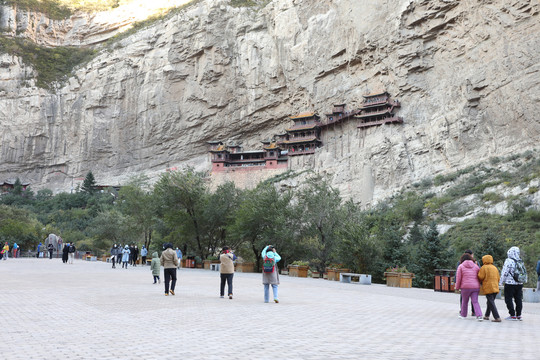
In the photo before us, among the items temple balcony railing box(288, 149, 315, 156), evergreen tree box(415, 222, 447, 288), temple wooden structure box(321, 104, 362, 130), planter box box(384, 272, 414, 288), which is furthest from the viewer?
temple balcony railing box(288, 149, 315, 156)

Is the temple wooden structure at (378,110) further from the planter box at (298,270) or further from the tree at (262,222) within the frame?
the planter box at (298,270)

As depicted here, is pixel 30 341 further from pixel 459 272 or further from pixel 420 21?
pixel 420 21

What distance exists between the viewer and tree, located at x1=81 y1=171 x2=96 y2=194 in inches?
2827

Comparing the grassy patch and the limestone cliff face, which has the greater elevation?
the grassy patch

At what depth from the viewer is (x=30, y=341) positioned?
232 inches

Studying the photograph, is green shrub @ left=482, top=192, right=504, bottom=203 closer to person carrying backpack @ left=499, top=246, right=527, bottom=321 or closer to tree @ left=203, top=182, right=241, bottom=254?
tree @ left=203, top=182, right=241, bottom=254

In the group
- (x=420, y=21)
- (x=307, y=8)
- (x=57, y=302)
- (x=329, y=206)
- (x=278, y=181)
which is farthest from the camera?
(x=307, y=8)

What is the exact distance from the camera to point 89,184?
2844 inches

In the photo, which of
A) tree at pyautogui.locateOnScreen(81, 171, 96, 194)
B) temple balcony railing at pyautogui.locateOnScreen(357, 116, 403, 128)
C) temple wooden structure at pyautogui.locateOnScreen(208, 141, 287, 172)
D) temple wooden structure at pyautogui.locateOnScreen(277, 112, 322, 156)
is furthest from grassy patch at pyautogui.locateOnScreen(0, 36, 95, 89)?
temple balcony railing at pyautogui.locateOnScreen(357, 116, 403, 128)

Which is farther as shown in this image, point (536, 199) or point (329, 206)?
point (536, 199)

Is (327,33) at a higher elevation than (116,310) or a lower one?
higher

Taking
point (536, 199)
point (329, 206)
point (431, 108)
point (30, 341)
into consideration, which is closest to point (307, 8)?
point (431, 108)

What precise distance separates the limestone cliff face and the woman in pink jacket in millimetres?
36098

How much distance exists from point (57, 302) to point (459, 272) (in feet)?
26.5
